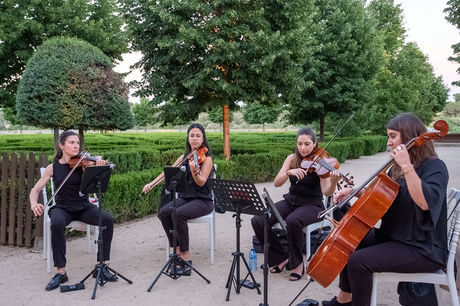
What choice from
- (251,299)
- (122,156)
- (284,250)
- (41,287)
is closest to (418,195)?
(251,299)

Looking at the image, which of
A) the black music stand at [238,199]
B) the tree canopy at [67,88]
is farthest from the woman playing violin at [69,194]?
the tree canopy at [67,88]

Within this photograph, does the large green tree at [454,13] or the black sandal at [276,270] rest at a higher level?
the large green tree at [454,13]

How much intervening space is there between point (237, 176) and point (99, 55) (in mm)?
5706

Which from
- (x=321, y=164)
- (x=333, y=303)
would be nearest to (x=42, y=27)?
(x=321, y=164)

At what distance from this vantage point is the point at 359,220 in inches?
117

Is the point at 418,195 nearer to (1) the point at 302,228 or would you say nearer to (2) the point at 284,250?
(1) the point at 302,228

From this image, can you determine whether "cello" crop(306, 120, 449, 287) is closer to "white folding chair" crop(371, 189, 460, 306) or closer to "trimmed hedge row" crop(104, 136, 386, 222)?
"white folding chair" crop(371, 189, 460, 306)

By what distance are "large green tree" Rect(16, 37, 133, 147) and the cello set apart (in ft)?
34.4

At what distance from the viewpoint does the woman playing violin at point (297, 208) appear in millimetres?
4535

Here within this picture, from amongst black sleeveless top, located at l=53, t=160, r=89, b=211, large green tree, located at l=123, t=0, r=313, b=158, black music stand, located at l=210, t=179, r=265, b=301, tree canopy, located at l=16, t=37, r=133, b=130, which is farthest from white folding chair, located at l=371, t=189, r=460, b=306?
tree canopy, located at l=16, t=37, r=133, b=130

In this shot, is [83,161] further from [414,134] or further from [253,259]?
[414,134]

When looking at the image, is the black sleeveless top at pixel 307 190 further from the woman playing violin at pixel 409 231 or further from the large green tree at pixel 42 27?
the large green tree at pixel 42 27

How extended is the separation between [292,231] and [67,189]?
2.57 meters

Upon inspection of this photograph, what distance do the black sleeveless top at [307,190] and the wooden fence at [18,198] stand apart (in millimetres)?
3248
